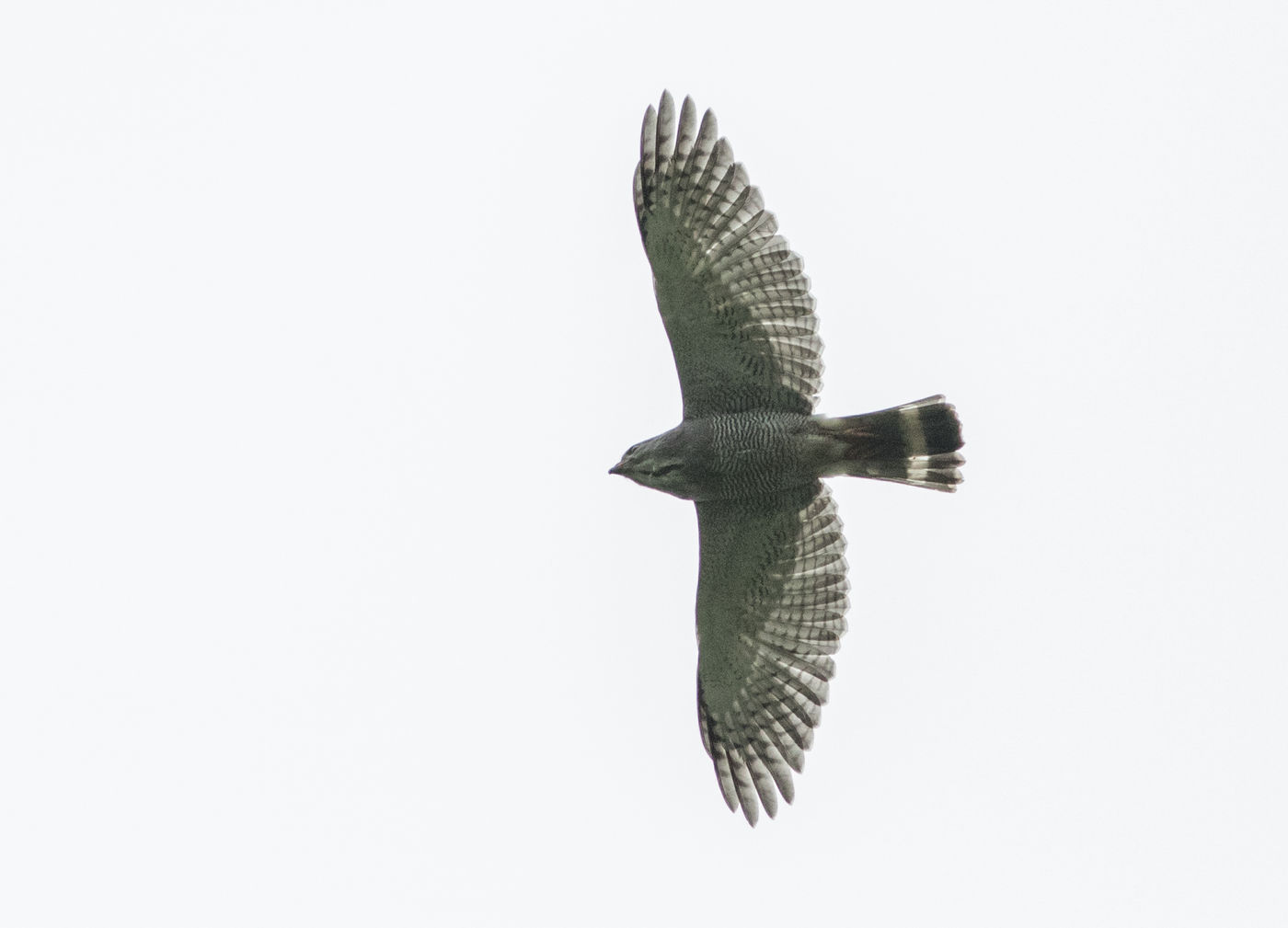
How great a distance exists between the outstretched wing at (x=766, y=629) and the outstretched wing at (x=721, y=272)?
788mm

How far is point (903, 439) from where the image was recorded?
11.1m

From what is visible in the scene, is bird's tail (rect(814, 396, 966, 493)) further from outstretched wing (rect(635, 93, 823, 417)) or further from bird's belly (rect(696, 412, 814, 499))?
outstretched wing (rect(635, 93, 823, 417))

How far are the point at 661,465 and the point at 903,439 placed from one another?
61.0 inches

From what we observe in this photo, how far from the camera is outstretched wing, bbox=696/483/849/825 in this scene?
37.4 feet

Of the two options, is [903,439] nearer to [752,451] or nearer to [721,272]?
[752,451]

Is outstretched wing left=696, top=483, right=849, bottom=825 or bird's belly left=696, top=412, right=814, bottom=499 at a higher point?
bird's belly left=696, top=412, right=814, bottom=499

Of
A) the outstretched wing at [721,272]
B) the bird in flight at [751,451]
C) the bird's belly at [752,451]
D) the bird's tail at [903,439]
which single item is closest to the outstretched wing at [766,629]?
the bird in flight at [751,451]

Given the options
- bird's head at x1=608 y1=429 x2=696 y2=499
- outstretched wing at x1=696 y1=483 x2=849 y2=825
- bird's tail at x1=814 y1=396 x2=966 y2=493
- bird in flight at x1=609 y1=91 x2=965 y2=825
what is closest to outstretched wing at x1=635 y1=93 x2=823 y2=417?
bird in flight at x1=609 y1=91 x2=965 y2=825

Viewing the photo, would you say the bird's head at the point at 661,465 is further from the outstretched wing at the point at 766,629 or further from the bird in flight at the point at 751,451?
the outstretched wing at the point at 766,629

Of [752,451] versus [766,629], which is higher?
[752,451]

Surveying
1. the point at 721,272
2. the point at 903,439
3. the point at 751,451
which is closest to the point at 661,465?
the point at 751,451

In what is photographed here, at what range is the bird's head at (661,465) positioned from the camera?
11094mm

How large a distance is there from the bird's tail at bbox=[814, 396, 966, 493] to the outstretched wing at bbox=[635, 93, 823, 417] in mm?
306

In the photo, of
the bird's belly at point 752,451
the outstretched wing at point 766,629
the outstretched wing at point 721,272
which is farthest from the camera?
the outstretched wing at point 766,629
